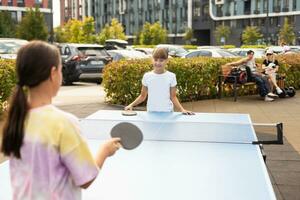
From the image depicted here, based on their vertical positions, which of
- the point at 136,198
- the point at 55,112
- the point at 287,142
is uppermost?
the point at 55,112

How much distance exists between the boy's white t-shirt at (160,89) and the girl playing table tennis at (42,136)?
12.3 feet

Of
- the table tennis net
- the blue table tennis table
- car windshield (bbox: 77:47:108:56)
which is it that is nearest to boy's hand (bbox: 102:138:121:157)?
the blue table tennis table

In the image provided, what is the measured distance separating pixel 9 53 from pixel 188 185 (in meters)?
15.8

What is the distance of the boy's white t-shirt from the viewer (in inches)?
230

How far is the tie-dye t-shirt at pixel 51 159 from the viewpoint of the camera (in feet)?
6.72

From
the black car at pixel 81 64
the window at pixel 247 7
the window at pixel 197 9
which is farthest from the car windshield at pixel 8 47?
the window at pixel 197 9

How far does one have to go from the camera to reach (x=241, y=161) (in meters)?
3.62

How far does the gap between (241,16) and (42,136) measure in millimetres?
88179

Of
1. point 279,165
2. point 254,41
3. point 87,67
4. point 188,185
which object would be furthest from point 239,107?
point 254,41

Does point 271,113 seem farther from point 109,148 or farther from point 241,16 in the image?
point 241,16

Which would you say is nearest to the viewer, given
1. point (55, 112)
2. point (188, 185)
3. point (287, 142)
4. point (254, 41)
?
point (55, 112)

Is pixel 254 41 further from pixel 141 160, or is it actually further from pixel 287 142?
pixel 141 160

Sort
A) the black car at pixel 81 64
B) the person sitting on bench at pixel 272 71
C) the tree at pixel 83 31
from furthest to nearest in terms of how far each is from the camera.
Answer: the tree at pixel 83 31 < the black car at pixel 81 64 < the person sitting on bench at pixel 272 71

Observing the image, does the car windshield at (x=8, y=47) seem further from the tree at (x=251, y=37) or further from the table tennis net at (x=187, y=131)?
the tree at (x=251, y=37)
